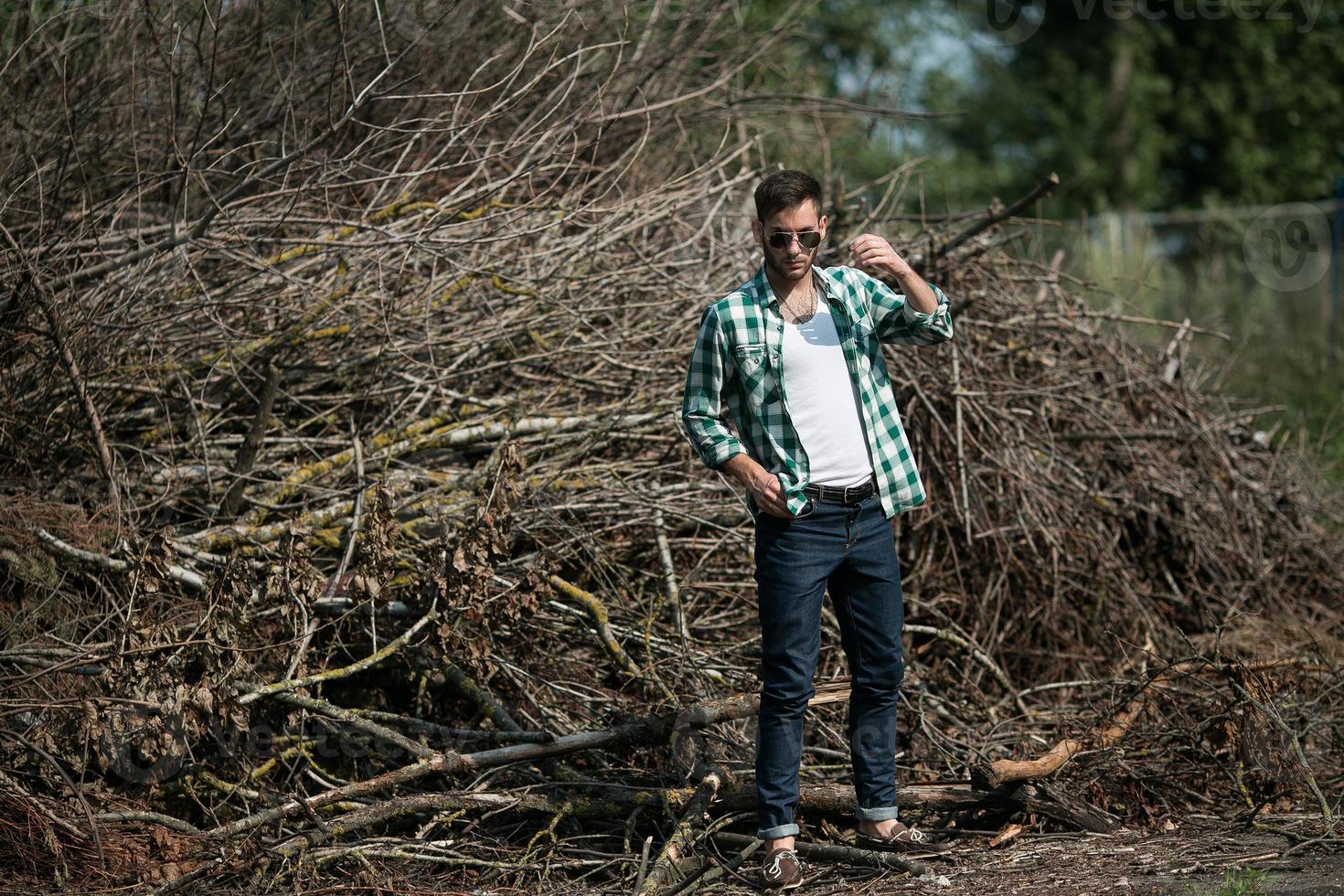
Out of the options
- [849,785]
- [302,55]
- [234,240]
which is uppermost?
[302,55]

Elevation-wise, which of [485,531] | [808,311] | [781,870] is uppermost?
[808,311]

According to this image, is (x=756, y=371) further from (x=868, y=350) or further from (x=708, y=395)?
(x=868, y=350)

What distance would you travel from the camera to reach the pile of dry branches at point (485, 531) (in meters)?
3.67

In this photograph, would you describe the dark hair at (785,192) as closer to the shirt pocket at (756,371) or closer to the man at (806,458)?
the man at (806,458)

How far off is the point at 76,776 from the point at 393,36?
394 cm

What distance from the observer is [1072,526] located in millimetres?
5121

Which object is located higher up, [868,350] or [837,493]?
[868,350]

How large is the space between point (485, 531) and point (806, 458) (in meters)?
1.13

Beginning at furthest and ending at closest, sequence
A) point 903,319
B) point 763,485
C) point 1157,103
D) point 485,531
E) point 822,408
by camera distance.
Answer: point 1157,103 < point 485,531 < point 903,319 < point 822,408 < point 763,485

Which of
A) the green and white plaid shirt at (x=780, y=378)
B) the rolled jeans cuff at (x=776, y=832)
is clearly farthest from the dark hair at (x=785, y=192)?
the rolled jeans cuff at (x=776, y=832)

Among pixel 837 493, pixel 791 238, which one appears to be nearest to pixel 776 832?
pixel 837 493

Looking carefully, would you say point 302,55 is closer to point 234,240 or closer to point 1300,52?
point 234,240

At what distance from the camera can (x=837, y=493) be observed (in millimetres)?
3250

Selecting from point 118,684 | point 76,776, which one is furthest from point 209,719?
point 76,776
